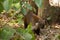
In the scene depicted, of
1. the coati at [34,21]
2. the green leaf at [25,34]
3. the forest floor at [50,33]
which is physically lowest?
the forest floor at [50,33]

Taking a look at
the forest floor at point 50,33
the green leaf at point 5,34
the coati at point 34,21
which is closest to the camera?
the green leaf at point 5,34

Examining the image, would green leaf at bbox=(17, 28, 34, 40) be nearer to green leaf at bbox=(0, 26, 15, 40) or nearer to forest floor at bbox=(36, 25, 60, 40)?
green leaf at bbox=(0, 26, 15, 40)

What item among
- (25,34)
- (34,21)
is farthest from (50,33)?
(25,34)

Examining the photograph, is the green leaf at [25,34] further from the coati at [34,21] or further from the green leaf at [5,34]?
the coati at [34,21]

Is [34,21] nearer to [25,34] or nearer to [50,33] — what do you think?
[50,33]

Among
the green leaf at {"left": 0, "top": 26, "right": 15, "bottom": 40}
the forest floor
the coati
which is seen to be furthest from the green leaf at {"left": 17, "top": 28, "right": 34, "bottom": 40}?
the coati

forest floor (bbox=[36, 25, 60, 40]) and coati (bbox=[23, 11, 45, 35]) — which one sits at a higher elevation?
coati (bbox=[23, 11, 45, 35])

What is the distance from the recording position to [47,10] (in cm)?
719

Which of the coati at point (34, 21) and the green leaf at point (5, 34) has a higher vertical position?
the green leaf at point (5, 34)

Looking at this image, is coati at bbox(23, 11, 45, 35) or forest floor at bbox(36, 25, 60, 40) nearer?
forest floor at bbox(36, 25, 60, 40)

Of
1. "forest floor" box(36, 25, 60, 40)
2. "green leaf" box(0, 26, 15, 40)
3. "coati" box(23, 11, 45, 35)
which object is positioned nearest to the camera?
"green leaf" box(0, 26, 15, 40)

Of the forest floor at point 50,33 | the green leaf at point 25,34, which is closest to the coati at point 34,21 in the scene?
the forest floor at point 50,33

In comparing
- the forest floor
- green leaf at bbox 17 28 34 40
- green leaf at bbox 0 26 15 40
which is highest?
green leaf at bbox 0 26 15 40

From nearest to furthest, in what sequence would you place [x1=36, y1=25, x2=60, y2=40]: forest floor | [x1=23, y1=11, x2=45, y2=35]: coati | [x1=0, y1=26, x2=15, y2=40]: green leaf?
1. [x1=0, y1=26, x2=15, y2=40]: green leaf
2. [x1=36, y1=25, x2=60, y2=40]: forest floor
3. [x1=23, y1=11, x2=45, y2=35]: coati
